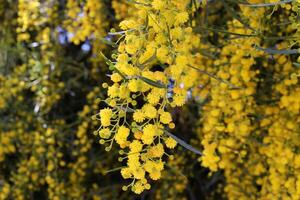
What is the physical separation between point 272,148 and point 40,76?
156 cm

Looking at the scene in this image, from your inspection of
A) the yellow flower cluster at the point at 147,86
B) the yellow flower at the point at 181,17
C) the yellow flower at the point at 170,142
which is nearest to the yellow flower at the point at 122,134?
the yellow flower cluster at the point at 147,86

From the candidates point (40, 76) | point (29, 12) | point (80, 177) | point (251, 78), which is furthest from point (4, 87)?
point (251, 78)

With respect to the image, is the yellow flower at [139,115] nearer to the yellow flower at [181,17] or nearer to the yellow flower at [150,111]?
the yellow flower at [150,111]

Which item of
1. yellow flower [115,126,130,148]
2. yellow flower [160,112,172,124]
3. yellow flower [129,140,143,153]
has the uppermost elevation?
yellow flower [160,112,172,124]

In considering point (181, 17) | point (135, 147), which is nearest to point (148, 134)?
point (135, 147)

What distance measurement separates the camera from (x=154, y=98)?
1321 millimetres

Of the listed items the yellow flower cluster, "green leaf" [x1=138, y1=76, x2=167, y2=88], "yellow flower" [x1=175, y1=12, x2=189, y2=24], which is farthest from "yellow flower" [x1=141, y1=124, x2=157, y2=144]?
"yellow flower" [x1=175, y1=12, x2=189, y2=24]

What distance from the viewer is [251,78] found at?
208cm

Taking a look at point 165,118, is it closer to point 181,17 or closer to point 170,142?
point 170,142

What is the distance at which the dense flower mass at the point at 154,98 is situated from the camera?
4.54ft

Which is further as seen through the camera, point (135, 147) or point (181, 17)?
point (181, 17)

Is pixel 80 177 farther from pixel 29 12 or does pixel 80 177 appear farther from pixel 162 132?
pixel 162 132

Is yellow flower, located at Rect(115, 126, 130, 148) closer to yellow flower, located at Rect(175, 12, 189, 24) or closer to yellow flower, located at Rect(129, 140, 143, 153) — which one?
yellow flower, located at Rect(129, 140, 143, 153)

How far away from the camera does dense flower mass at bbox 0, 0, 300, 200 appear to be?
1.38 metres
